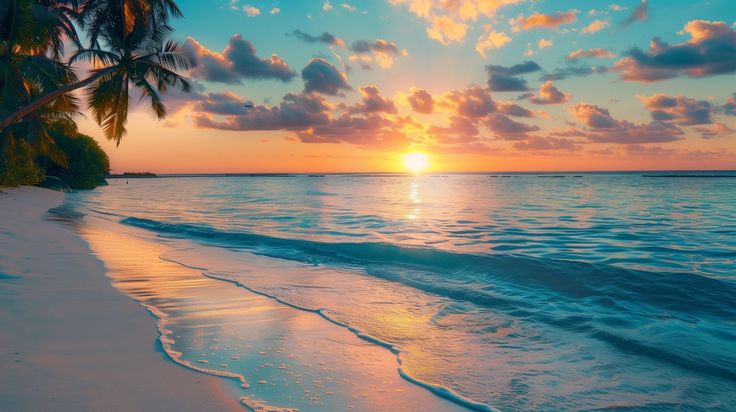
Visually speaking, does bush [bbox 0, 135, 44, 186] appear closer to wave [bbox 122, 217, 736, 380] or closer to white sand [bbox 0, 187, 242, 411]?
wave [bbox 122, 217, 736, 380]

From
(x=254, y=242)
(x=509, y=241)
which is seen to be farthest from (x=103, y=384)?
(x=509, y=241)

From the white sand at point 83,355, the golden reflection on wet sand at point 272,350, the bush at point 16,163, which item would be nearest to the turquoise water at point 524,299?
the golden reflection on wet sand at point 272,350

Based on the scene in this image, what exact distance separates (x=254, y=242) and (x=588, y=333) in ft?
39.6

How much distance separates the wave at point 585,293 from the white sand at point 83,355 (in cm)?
519

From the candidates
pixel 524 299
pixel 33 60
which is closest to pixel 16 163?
pixel 33 60

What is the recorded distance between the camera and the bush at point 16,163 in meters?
32.7

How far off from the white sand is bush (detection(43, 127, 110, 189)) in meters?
57.4

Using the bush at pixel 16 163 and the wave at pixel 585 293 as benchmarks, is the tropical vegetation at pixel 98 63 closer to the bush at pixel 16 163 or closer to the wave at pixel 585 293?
the bush at pixel 16 163

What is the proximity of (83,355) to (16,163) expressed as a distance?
40287 mm

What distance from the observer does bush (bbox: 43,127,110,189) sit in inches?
2192

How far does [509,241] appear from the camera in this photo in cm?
1565

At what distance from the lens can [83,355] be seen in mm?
4359

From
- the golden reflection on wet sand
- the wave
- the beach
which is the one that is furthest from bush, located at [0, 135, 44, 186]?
the golden reflection on wet sand

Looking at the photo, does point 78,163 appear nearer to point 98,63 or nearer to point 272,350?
point 98,63
